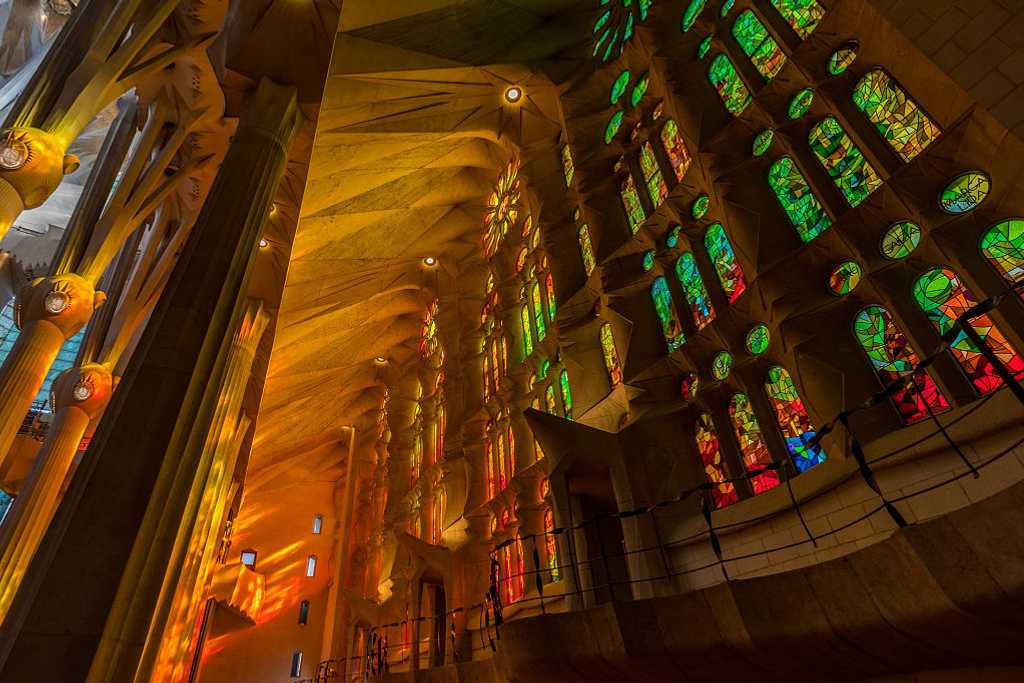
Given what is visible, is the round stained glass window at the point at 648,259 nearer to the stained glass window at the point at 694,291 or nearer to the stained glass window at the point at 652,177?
the stained glass window at the point at 694,291

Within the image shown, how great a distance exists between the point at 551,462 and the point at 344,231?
978cm

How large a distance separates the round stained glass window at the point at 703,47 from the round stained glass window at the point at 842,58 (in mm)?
2737

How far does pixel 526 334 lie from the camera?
45.8 feet

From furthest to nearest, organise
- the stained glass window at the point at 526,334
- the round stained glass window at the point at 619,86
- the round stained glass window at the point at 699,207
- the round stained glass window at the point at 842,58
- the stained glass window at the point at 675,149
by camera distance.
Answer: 1. the stained glass window at the point at 526,334
2. the round stained glass window at the point at 619,86
3. the stained glass window at the point at 675,149
4. the round stained glass window at the point at 699,207
5. the round stained glass window at the point at 842,58

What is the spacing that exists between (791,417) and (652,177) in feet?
18.5

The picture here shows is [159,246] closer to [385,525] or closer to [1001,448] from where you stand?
[385,525]

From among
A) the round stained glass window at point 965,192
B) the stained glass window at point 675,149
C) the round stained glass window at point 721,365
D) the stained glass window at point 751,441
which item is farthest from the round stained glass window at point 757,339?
the stained glass window at point 675,149

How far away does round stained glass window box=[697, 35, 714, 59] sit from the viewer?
9.61 m

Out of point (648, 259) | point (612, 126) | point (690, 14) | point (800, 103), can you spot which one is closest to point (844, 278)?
point (800, 103)

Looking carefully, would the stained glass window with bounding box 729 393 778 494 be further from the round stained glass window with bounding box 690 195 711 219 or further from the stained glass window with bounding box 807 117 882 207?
the round stained glass window with bounding box 690 195 711 219

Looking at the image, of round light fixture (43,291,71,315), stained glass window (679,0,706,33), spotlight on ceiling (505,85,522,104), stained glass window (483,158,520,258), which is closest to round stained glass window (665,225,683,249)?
stained glass window (679,0,706,33)

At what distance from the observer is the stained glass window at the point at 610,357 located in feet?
32.0

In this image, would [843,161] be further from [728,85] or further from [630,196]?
[630,196]

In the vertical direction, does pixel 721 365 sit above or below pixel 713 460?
above
